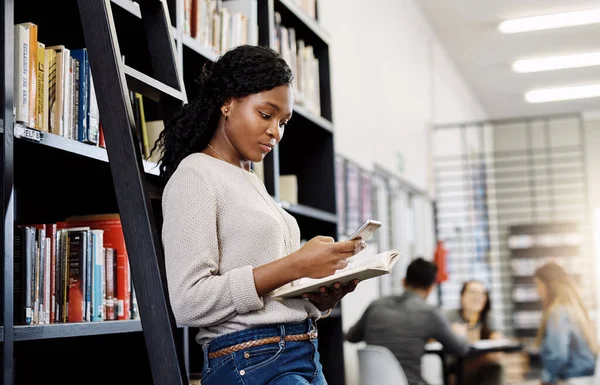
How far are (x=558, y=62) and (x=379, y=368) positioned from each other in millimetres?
6412

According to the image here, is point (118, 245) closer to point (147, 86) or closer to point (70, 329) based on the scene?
point (70, 329)

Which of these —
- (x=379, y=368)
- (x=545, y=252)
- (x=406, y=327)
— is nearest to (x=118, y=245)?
(x=379, y=368)

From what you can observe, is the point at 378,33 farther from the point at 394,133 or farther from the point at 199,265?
the point at 199,265

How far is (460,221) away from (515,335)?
2.25 m

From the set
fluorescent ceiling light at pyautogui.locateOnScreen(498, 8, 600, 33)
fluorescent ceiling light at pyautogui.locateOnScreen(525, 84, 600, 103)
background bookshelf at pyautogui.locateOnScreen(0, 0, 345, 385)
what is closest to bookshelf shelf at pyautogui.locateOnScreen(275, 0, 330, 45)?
background bookshelf at pyautogui.locateOnScreen(0, 0, 345, 385)

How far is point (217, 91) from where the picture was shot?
4.70 feet

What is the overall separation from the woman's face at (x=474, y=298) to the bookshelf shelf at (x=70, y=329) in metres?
4.20

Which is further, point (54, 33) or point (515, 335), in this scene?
point (515, 335)

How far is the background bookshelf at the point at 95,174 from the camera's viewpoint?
1.47m

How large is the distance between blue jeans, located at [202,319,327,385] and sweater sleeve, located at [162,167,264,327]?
0.05 metres

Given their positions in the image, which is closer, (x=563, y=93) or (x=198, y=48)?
(x=198, y=48)

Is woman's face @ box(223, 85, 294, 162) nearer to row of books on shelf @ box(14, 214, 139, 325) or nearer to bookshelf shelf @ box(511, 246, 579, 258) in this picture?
row of books on shelf @ box(14, 214, 139, 325)

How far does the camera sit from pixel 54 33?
1873 mm

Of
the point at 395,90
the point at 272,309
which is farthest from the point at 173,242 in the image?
the point at 395,90
